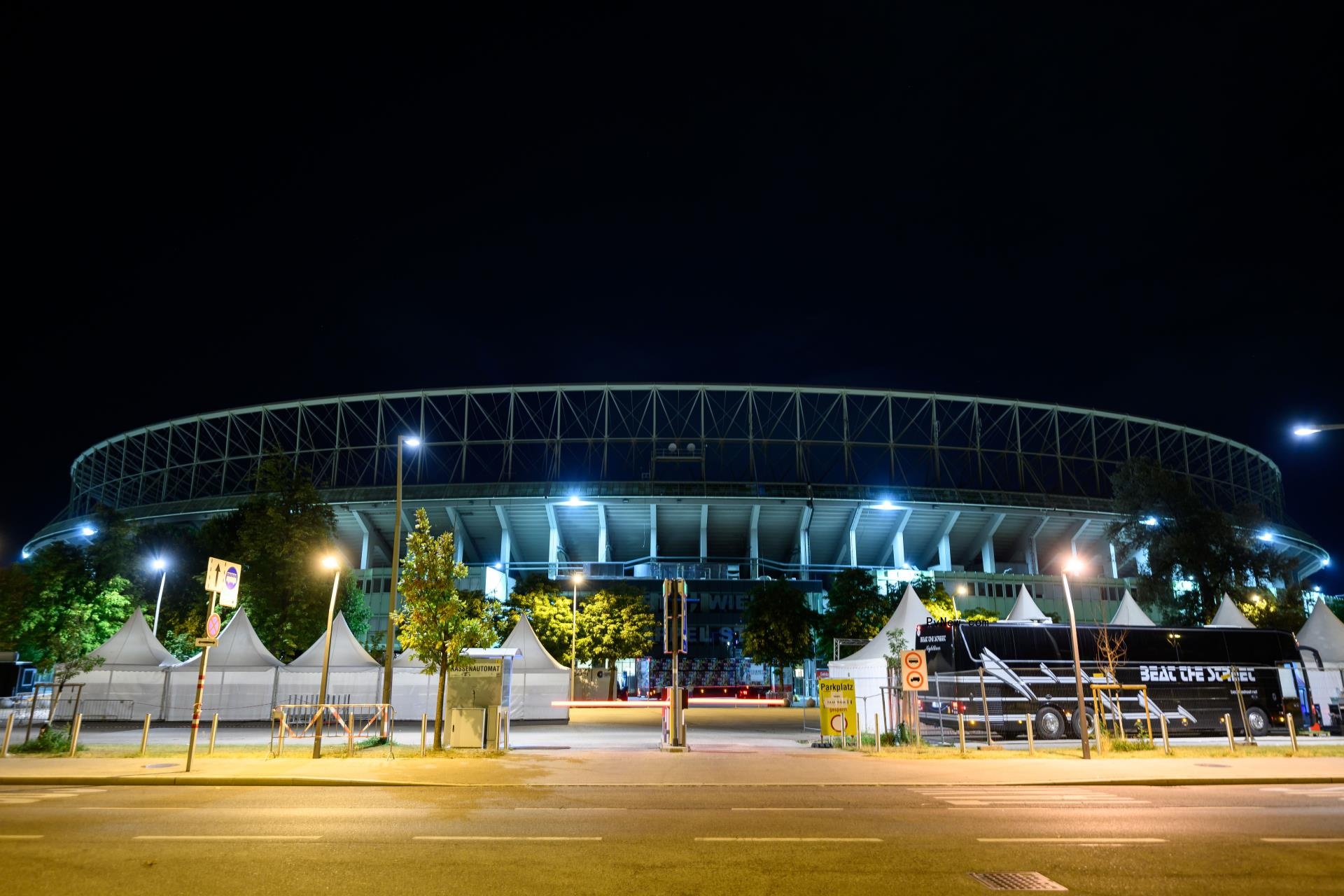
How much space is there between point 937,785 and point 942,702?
10.4m

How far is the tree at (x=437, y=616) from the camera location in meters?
21.9

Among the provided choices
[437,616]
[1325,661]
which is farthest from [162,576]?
[1325,661]

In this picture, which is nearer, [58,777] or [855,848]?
[855,848]

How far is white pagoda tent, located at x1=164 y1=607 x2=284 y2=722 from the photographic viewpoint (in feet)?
111

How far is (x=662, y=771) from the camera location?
17.9 meters

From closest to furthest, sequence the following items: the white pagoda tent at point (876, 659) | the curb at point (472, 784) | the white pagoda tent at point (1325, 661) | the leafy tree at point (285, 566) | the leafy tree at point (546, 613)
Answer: the curb at point (472, 784)
the white pagoda tent at point (876, 659)
the white pagoda tent at point (1325, 661)
the leafy tree at point (285, 566)
the leafy tree at point (546, 613)

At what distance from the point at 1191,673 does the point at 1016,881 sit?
24.1 meters

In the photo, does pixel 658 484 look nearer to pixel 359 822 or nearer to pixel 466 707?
pixel 466 707

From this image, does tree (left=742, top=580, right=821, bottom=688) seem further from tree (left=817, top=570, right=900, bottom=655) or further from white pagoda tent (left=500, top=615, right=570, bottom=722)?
white pagoda tent (left=500, top=615, right=570, bottom=722)

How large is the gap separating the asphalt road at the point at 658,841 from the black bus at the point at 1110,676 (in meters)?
10.8

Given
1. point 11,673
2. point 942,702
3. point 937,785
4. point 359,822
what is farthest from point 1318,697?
point 11,673

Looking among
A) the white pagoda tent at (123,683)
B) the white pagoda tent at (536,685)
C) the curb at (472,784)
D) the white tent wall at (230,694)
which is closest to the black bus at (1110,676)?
→ the curb at (472,784)

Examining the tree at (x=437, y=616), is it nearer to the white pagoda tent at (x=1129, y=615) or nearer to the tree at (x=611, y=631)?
the white pagoda tent at (x=1129, y=615)

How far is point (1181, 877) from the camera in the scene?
26.6 ft
